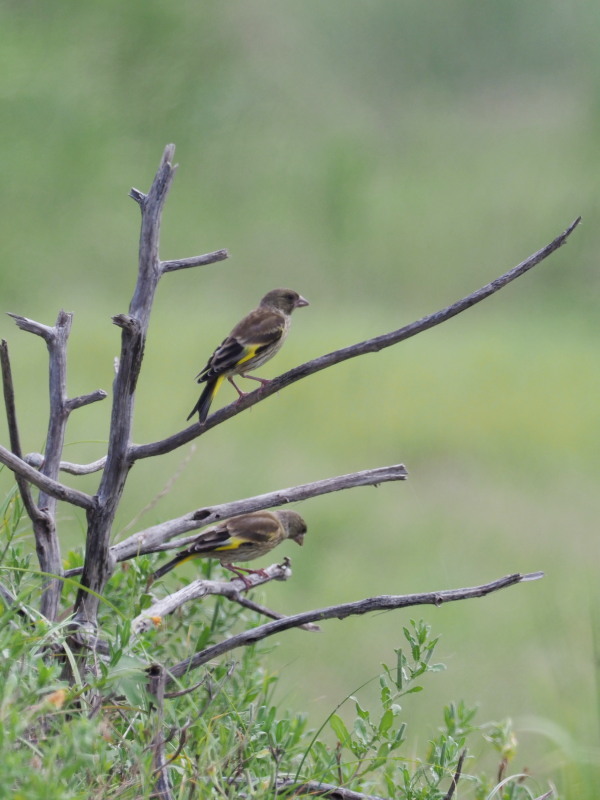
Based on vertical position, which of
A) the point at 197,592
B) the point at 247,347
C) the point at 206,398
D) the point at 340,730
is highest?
the point at 247,347

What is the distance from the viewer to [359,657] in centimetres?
451

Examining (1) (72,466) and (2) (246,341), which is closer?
(1) (72,466)

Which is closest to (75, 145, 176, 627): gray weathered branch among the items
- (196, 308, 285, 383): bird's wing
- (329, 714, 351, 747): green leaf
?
(329, 714, 351, 747): green leaf

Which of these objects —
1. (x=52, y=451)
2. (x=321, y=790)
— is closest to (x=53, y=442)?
(x=52, y=451)

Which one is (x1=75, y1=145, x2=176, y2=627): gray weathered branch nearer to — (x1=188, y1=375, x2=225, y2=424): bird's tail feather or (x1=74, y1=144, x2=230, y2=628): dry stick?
(x1=74, y1=144, x2=230, y2=628): dry stick

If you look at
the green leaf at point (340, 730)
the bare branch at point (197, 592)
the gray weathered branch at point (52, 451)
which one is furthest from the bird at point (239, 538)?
the green leaf at point (340, 730)

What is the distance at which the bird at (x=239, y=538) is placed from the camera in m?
2.11

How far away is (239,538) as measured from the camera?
2232 millimetres

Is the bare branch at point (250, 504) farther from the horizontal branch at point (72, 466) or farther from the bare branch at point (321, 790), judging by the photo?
the bare branch at point (321, 790)

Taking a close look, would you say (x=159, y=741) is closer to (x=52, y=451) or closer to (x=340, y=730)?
(x=340, y=730)

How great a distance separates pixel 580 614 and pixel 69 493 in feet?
6.54

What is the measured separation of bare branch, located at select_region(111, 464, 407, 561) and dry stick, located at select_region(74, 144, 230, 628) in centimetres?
11

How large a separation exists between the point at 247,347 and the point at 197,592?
2.46 feet

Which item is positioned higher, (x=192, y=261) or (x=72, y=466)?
(x=192, y=261)
